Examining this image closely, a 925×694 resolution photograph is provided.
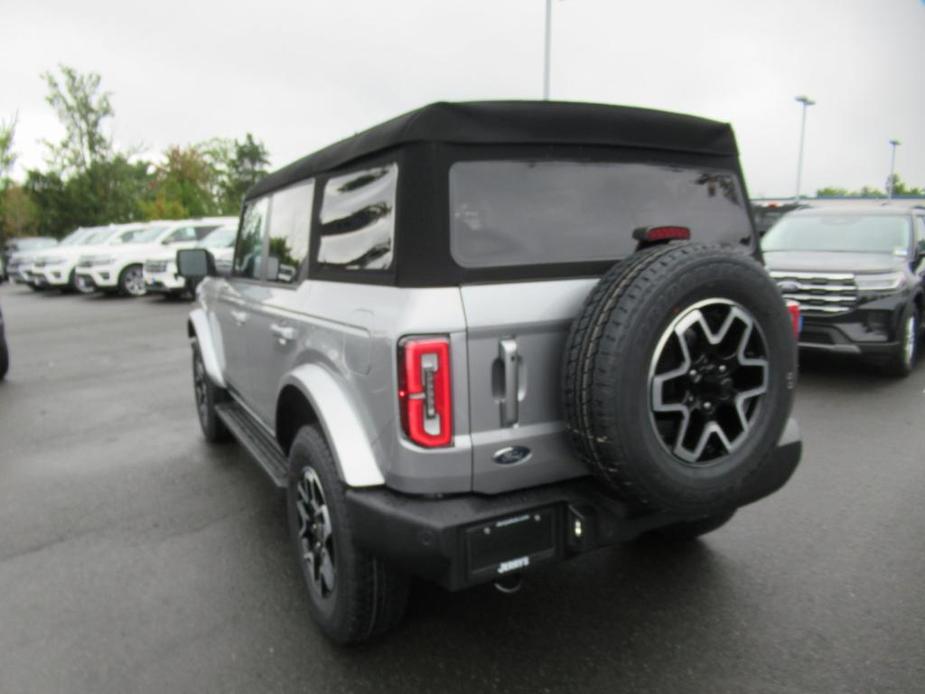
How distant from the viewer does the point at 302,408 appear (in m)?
2.86

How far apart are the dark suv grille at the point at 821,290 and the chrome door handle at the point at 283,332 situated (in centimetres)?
529

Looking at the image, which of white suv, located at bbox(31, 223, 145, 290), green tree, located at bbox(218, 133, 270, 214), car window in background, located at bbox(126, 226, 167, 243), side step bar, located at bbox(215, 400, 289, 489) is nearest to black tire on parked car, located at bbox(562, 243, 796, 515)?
side step bar, located at bbox(215, 400, 289, 489)

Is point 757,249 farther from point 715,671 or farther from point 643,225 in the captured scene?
point 715,671

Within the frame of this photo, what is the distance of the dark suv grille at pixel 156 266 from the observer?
1558 centimetres

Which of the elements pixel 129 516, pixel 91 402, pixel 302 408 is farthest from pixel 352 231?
pixel 91 402

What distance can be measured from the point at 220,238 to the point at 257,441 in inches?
520

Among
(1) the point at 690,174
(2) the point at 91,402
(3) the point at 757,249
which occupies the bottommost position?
(2) the point at 91,402

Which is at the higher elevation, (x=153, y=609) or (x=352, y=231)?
(x=352, y=231)

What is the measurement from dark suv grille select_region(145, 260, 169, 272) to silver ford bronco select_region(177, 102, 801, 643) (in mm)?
14425

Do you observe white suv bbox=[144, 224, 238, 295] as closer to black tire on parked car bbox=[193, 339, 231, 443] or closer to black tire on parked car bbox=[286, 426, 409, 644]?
black tire on parked car bbox=[193, 339, 231, 443]

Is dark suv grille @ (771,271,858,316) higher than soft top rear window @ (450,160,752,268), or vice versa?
soft top rear window @ (450,160,752,268)

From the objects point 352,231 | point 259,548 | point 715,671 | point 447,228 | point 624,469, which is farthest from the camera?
point 259,548

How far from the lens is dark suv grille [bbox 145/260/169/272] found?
51.1ft

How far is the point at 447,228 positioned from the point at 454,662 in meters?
1.62
